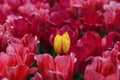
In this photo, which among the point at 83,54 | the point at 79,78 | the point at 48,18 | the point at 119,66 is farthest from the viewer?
the point at 48,18

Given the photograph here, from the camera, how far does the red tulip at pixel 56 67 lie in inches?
47.8

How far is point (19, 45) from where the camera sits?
1343mm

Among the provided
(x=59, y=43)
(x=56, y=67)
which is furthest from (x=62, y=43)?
(x=56, y=67)

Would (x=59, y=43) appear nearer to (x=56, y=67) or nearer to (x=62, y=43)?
(x=62, y=43)

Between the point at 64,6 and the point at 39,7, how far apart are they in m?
0.16

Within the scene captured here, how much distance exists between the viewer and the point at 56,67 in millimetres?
1230

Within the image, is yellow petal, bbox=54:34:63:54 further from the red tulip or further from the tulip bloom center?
the red tulip

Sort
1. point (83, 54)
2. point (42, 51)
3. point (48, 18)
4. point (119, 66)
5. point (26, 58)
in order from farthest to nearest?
1. point (48, 18)
2. point (42, 51)
3. point (83, 54)
4. point (26, 58)
5. point (119, 66)

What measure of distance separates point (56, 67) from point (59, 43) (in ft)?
0.85

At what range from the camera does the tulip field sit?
4.04 feet

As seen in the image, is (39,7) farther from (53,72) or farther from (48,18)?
(53,72)

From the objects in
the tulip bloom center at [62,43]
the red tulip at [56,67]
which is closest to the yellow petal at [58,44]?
the tulip bloom center at [62,43]

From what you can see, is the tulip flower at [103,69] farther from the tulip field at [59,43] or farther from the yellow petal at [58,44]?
the yellow petal at [58,44]

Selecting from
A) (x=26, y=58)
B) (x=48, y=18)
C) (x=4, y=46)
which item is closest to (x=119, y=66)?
(x=26, y=58)
